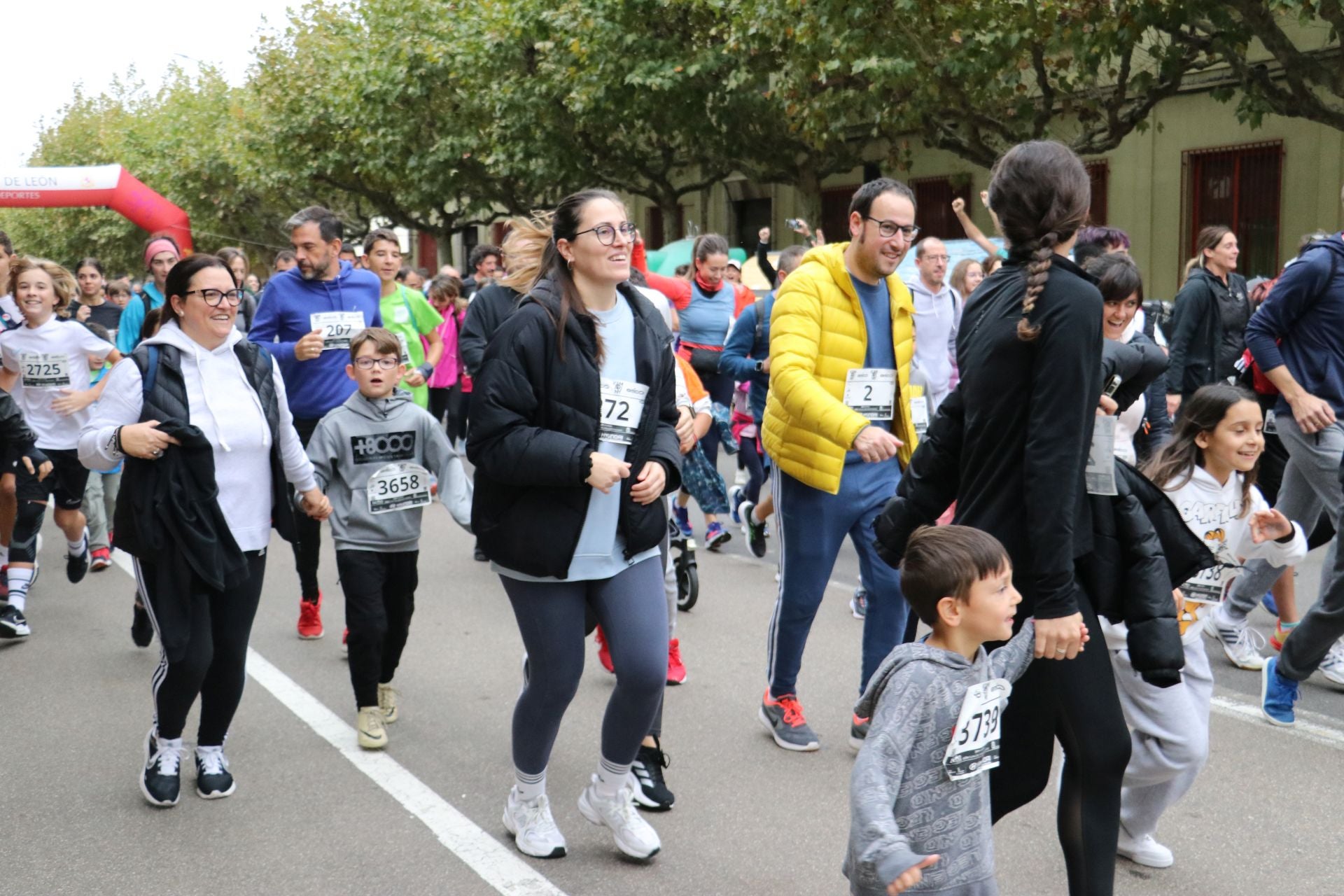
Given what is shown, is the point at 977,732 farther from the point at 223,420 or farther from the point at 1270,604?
the point at 1270,604

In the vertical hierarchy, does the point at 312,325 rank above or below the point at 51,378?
above

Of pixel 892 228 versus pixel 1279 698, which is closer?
pixel 892 228

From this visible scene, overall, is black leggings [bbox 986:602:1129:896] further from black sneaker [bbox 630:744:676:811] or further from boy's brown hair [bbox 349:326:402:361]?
boy's brown hair [bbox 349:326:402:361]

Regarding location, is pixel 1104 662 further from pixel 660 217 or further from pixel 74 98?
pixel 74 98

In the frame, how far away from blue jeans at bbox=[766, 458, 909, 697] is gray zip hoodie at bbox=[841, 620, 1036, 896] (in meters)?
2.09

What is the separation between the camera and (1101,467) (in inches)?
124

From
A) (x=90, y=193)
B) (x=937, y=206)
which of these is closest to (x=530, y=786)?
(x=937, y=206)

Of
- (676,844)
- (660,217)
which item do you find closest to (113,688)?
(676,844)

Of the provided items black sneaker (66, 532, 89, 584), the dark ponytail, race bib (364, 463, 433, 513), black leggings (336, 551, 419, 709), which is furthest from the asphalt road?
the dark ponytail

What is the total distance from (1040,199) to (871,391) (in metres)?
2.10

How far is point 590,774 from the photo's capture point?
500cm

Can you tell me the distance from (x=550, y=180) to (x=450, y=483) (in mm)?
22547

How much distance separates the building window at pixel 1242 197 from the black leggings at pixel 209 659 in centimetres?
1637

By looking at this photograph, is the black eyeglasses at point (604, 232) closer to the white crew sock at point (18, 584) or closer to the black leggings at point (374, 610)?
the black leggings at point (374, 610)
